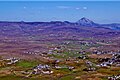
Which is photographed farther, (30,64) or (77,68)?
(30,64)

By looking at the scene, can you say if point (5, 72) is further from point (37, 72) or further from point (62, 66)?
point (62, 66)

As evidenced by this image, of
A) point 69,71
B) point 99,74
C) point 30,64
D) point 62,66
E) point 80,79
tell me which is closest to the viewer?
point 80,79

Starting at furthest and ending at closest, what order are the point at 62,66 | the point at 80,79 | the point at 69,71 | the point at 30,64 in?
the point at 30,64 < the point at 62,66 < the point at 69,71 < the point at 80,79

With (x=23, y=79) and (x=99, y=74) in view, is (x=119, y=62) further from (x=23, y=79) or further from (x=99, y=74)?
(x=23, y=79)

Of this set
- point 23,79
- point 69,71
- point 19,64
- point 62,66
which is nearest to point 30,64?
point 19,64

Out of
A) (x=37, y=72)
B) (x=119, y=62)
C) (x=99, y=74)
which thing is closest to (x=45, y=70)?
(x=37, y=72)

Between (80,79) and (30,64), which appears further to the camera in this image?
(30,64)

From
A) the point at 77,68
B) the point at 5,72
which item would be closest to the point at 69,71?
the point at 77,68

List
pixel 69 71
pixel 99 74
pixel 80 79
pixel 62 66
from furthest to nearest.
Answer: pixel 62 66 < pixel 69 71 < pixel 99 74 < pixel 80 79
